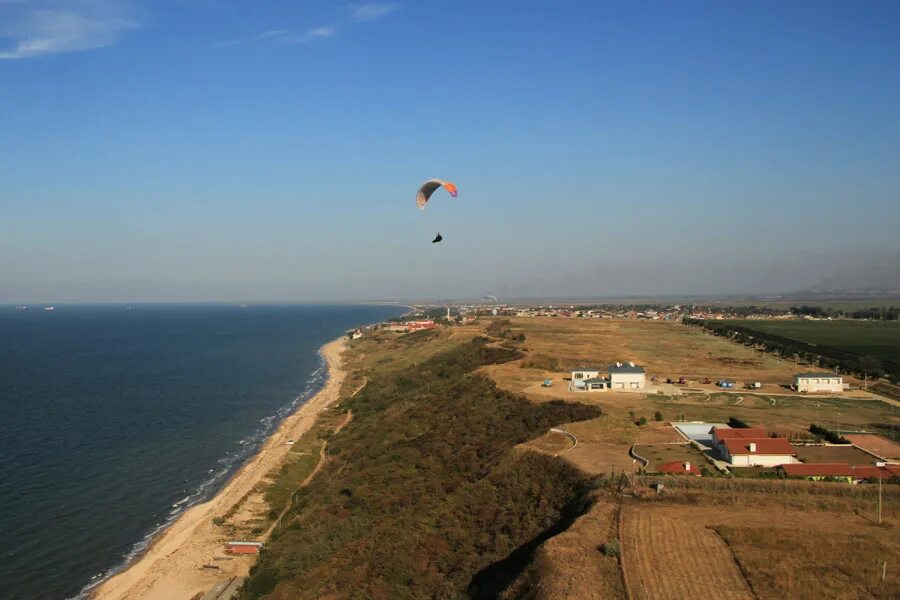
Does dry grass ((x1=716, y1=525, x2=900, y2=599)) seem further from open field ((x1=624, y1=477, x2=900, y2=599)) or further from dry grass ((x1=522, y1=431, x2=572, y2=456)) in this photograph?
dry grass ((x1=522, y1=431, x2=572, y2=456))

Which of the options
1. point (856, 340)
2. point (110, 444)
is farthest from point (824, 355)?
point (110, 444)

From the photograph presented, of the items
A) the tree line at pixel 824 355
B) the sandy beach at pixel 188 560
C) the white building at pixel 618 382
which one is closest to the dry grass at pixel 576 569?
the sandy beach at pixel 188 560

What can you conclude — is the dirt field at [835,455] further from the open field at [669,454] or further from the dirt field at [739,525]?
the open field at [669,454]

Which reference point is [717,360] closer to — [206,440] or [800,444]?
[800,444]

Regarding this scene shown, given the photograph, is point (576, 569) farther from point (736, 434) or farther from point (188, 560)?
point (188, 560)

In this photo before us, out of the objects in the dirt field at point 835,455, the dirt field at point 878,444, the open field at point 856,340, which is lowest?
the open field at point 856,340

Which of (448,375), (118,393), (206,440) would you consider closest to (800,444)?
(448,375)
